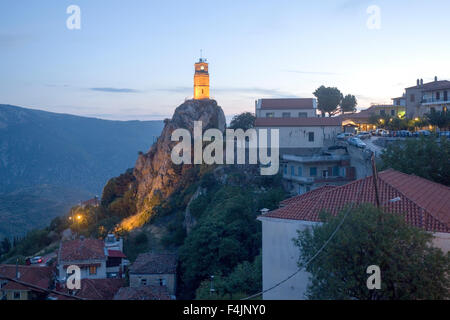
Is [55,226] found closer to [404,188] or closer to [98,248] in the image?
[98,248]

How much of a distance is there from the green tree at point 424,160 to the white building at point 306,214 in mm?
7166

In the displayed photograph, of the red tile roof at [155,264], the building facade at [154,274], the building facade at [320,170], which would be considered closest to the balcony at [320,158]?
the building facade at [320,170]

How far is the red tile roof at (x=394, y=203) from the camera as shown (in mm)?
12289

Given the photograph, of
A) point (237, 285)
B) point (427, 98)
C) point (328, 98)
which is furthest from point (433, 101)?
point (237, 285)

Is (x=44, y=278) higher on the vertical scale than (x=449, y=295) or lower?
lower

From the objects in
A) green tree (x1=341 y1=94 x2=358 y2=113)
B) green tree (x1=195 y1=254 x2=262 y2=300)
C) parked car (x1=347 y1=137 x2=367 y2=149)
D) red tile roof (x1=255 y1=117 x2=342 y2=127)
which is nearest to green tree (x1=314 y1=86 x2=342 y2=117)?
green tree (x1=341 y1=94 x2=358 y2=113)

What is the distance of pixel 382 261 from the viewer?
939cm

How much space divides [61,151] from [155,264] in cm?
11294

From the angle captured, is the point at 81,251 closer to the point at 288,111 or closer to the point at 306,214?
the point at 306,214

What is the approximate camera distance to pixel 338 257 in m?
9.73

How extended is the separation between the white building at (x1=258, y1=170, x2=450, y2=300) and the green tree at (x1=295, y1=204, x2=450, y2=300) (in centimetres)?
288

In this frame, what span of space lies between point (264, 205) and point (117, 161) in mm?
115239

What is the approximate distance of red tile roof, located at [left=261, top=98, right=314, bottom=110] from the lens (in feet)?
153
